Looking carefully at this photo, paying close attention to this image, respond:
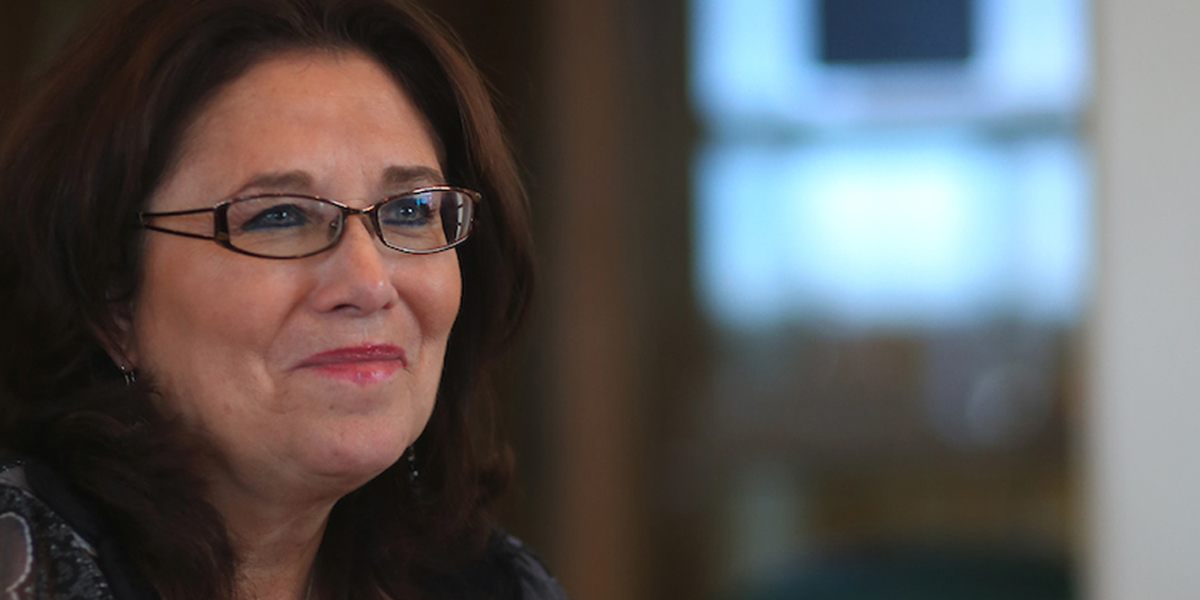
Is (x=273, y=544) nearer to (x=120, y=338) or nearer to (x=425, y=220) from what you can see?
(x=120, y=338)

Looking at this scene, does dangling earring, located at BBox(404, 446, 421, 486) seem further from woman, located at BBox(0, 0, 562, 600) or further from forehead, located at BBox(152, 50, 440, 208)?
forehead, located at BBox(152, 50, 440, 208)

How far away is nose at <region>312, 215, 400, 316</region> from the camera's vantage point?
51.0 inches

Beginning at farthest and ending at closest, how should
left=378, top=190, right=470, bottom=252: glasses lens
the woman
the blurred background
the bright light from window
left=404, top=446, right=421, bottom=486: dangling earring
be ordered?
the bright light from window
the blurred background
left=404, top=446, right=421, bottom=486: dangling earring
left=378, top=190, right=470, bottom=252: glasses lens
the woman

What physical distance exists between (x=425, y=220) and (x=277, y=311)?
8.7 inches

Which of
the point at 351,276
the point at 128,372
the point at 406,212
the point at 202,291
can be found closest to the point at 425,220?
the point at 406,212

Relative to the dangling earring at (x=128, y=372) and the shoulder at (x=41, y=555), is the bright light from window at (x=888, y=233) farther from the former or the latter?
the shoulder at (x=41, y=555)

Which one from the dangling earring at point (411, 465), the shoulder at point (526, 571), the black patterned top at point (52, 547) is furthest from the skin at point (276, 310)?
the shoulder at point (526, 571)

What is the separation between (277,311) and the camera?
50.4 inches

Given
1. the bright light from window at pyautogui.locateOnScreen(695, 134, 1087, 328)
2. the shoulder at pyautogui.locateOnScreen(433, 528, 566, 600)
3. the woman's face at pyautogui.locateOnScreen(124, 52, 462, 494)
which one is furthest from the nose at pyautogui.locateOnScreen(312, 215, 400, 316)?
the bright light from window at pyautogui.locateOnScreen(695, 134, 1087, 328)

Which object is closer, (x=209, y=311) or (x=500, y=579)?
(x=209, y=311)

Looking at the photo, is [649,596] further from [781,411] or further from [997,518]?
[997,518]

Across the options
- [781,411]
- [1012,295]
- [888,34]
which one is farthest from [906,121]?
[781,411]

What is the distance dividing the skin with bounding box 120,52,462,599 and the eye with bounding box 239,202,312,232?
2 centimetres

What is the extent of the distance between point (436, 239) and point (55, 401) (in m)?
0.46
